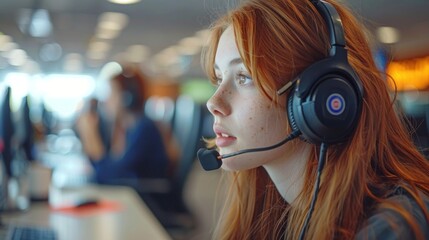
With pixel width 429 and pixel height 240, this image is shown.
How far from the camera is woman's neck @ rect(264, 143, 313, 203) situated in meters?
0.69

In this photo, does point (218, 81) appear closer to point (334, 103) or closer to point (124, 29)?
point (334, 103)

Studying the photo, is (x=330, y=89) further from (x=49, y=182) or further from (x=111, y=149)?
(x=111, y=149)

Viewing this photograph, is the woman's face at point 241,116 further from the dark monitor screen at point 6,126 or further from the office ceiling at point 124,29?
the office ceiling at point 124,29

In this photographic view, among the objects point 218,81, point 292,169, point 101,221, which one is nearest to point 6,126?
point 101,221

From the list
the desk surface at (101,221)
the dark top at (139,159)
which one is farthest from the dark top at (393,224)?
the dark top at (139,159)

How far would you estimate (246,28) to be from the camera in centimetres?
68

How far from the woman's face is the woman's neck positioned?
0.05ft

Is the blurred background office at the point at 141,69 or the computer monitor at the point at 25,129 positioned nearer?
the blurred background office at the point at 141,69

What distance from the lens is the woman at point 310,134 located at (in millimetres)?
588

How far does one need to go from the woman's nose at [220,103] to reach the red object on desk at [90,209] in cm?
90

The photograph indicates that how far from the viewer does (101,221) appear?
1.36 metres

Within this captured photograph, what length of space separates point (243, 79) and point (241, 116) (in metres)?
0.06

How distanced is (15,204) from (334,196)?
Result: 4.32 feet

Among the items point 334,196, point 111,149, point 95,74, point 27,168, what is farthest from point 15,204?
point 95,74
